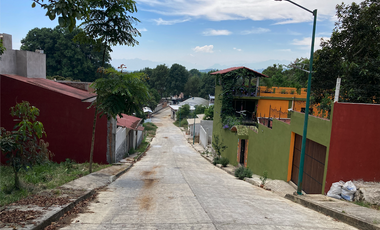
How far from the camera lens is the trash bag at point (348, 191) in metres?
9.06

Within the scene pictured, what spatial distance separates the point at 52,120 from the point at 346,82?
16.4 meters

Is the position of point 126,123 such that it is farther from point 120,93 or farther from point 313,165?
point 313,165

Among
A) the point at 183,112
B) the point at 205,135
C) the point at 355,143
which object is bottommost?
the point at 205,135

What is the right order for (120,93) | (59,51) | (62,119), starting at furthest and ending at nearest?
(59,51)
(62,119)
(120,93)

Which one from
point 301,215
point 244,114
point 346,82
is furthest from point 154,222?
point 244,114

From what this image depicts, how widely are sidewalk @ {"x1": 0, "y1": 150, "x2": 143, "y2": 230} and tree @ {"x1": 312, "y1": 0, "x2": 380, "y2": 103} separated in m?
12.3

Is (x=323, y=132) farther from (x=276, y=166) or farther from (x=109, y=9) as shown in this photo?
(x=109, y=9)

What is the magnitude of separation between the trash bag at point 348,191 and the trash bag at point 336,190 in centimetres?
14

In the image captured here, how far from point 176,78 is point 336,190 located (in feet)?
301

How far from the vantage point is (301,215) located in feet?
25.5

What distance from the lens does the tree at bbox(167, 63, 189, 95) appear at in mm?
98938

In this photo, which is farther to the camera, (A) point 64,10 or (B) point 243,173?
(B) point 243,173

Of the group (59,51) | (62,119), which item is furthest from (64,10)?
(59,51)

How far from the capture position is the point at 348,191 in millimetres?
9117
